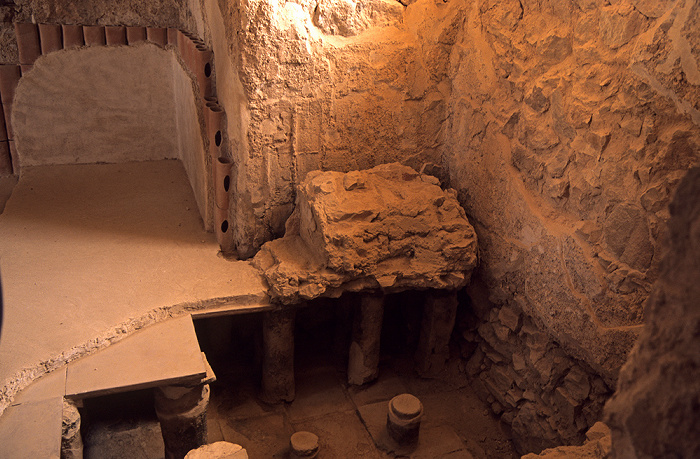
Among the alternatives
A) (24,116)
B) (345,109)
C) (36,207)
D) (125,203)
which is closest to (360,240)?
(345,109)

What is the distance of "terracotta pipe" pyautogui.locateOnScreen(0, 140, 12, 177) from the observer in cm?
440

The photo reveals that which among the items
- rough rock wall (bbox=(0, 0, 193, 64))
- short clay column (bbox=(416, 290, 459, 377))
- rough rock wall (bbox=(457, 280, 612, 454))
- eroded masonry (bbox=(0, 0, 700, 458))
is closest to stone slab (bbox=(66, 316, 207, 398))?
eroded masonry (bbox=(0, 0, 700, 458))

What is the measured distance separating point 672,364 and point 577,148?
1703 mm

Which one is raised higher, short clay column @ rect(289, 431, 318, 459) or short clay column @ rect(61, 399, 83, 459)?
short clay column @ rect(61, 399, 83, 459)

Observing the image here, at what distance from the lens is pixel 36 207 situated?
154 inches

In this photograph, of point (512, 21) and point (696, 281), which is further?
point (512, 21)

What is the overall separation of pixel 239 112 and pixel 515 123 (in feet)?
4.91

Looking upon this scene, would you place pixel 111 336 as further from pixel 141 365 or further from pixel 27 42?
pixel 27 42

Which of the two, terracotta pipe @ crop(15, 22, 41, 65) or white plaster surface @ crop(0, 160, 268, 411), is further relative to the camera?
terracotta pipe @ crop(15, 22, 41, 65)

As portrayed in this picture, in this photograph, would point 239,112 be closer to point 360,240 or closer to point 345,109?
point 345,109

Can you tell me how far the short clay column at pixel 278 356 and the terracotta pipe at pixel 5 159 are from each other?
2.65m

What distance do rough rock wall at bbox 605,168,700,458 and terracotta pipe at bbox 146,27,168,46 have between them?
3.94m

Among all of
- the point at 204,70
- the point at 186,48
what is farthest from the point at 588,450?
the point at 186,48

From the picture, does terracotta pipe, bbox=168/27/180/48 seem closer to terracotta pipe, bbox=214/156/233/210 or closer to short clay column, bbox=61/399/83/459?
terracotta pipe, bbox=214/156/233/210
